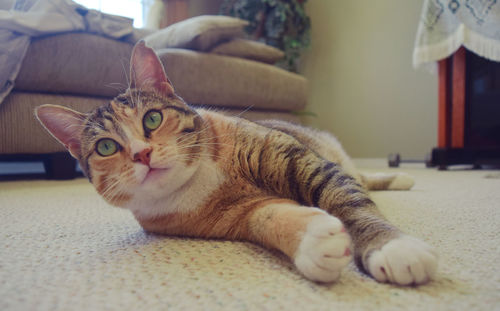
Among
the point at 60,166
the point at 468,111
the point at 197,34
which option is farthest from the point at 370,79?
the point at 60,166

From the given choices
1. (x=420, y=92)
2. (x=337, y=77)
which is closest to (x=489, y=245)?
(x=420, y=92)

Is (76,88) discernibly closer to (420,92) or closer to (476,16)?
(476,16)

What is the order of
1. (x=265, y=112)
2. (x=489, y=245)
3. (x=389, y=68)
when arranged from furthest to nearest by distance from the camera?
(x=389, y=68)
(x=265, y=112)
(x=489, y=245)

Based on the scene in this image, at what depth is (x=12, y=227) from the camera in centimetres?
89

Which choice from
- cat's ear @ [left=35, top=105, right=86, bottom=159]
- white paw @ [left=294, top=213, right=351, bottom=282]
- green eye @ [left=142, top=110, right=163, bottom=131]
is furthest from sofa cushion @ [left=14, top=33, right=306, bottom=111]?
white paw @ [left=294, top=213, right=351, bottom=282]

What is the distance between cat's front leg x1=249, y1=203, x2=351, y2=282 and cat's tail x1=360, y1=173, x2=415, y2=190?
0.88 meters

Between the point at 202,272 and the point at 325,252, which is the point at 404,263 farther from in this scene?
the point at 202,272

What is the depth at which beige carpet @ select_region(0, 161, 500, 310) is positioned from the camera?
413mm

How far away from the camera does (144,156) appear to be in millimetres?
649

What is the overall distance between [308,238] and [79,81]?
1.79 m

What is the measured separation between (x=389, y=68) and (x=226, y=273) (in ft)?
10.2

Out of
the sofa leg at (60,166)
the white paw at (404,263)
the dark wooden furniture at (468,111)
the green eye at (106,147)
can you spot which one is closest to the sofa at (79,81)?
the sofa leg at (60,166)

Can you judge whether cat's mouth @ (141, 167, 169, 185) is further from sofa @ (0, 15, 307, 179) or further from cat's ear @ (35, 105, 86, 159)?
sofa @ (0, 15, 307, 179)

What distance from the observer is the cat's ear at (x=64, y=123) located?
0.77m
